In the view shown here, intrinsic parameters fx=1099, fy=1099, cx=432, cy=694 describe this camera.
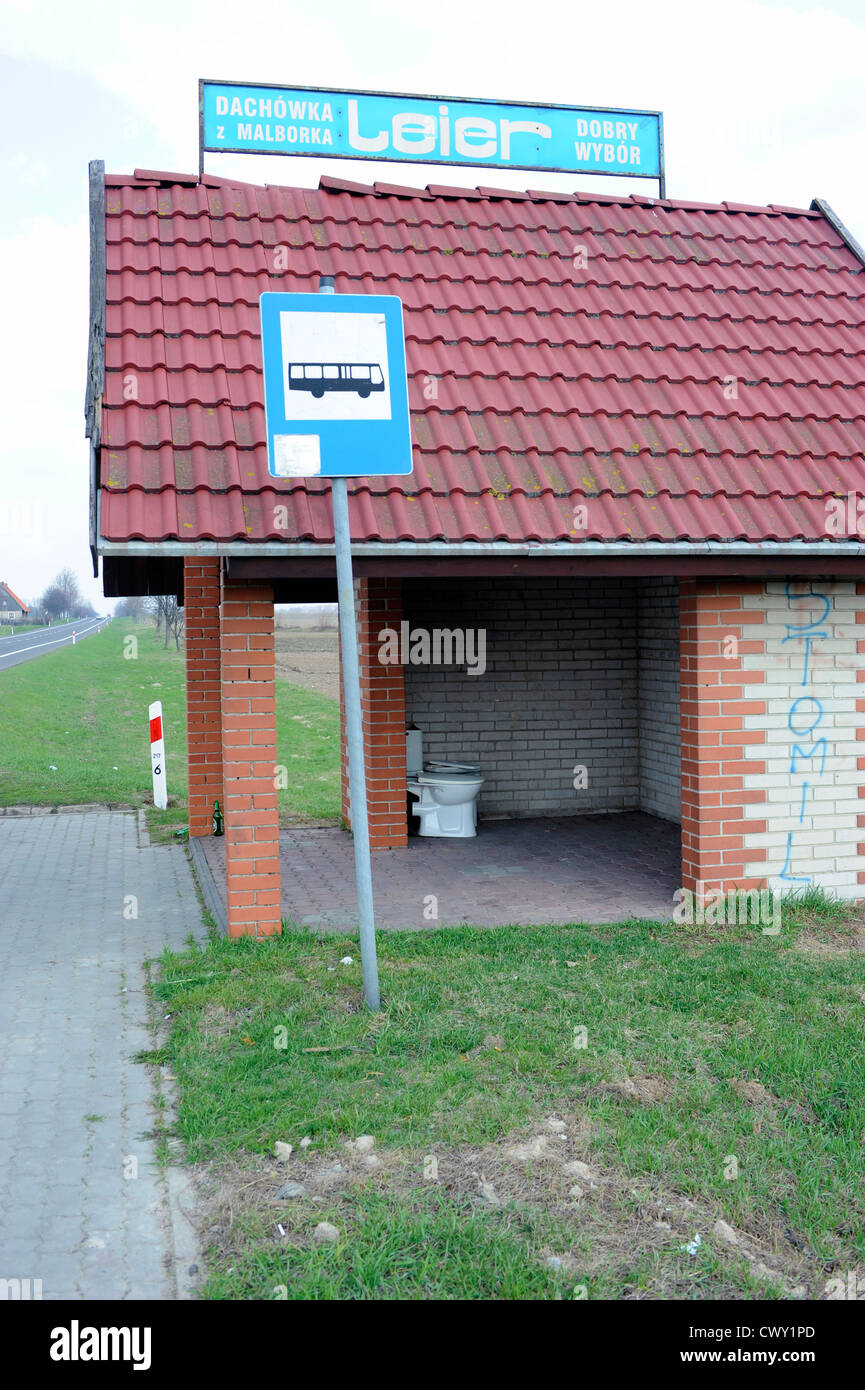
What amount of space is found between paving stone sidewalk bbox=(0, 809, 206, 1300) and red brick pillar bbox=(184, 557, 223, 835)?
102cm

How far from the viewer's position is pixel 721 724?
7.26 m

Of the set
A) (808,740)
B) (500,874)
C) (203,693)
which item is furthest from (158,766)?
(808,740)

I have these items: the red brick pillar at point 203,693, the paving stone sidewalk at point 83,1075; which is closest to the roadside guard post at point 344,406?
the paving stone sidewalk at point 83,1075

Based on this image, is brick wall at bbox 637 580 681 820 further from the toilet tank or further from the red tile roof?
the red tile roof

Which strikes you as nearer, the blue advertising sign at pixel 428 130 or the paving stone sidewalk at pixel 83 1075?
the paving stone sidewalk at pixel 83 1075

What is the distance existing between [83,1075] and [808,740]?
503 centimetres

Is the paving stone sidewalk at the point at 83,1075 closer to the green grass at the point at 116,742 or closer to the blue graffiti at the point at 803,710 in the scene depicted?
the green grass at the point at 116,742

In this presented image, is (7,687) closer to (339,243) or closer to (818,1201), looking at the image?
(339,243)

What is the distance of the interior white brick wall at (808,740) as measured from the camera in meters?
7.37

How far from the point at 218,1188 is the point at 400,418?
3.52m

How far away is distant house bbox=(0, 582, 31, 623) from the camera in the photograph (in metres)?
151

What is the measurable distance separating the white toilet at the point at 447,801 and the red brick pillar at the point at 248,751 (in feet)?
12.7

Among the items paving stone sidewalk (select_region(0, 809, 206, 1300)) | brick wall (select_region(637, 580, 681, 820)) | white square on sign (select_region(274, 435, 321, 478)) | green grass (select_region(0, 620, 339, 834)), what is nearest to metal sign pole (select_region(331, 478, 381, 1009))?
white square on sign (select_region(274, 435, 321, 478))

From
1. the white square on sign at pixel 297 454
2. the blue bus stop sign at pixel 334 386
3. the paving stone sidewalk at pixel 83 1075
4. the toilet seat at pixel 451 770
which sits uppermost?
the blue bus stop sign at pixel 334 386
